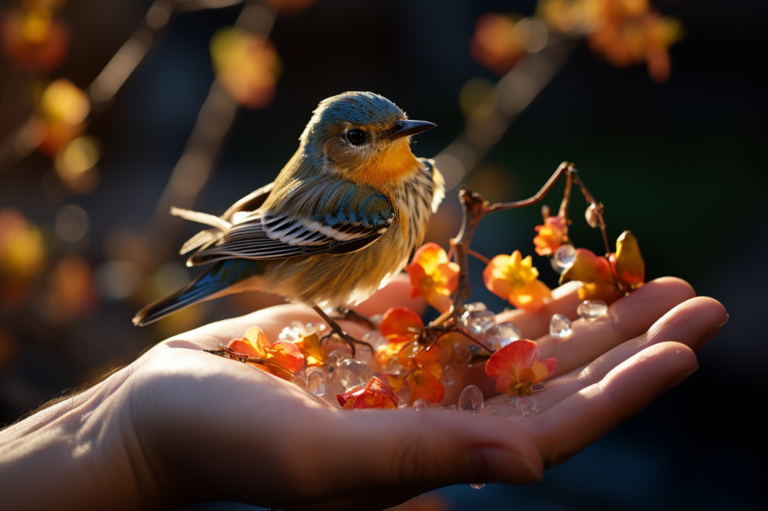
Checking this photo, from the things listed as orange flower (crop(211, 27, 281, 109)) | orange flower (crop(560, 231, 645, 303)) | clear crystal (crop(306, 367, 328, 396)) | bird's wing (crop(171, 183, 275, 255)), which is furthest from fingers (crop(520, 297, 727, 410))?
orange flower (crop(211, 27, 281, 109))

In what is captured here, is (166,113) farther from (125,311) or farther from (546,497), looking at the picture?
(546,497)

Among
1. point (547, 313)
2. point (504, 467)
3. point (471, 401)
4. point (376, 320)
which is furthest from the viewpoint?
point (376, 320)

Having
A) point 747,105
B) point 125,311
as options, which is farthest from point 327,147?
point 747,105

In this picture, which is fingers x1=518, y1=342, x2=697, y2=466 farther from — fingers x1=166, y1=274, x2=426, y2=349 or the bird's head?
fingers x1=166, y1=274, x2=426, y2=349

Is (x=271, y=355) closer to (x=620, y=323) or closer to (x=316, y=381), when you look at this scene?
(x=316, y=381)

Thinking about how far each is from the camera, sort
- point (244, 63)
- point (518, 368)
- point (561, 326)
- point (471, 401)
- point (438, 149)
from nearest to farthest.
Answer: point (518, 368), point (471, 401), point (561, 326), point (244, 63), point (438, 149)

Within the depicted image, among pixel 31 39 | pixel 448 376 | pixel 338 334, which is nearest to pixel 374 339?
pixel 338 334
